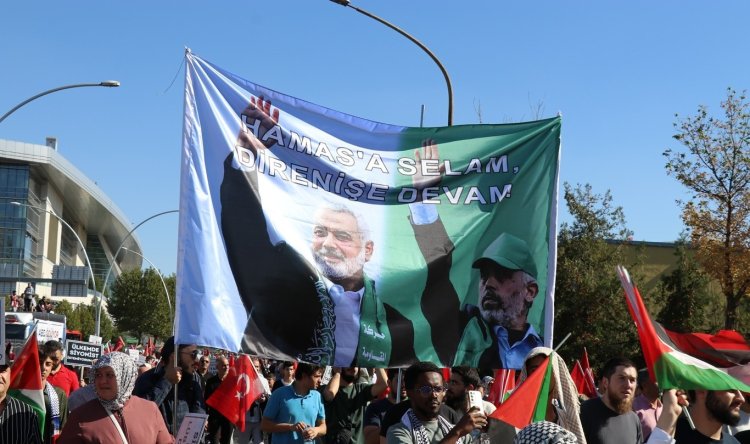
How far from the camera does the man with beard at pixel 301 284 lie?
7.57 meters

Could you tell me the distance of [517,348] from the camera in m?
8.07

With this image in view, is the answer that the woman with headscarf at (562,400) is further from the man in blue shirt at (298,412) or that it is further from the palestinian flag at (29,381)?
the palestinian flag at (29,381)

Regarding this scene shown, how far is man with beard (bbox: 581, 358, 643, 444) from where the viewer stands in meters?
6.56

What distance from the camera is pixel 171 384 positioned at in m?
8.48

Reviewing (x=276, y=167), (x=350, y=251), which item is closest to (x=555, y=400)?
(x=350, y=251)

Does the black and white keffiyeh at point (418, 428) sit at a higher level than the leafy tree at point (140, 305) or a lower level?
lower

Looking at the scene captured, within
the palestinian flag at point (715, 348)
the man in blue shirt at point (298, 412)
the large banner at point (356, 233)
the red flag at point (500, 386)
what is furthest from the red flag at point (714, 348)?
the man in blue shirt at point (298, 412)

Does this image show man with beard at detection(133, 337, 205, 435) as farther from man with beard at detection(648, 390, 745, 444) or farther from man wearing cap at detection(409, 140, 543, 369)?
man with beard at detection(648, 390, 745, 444)

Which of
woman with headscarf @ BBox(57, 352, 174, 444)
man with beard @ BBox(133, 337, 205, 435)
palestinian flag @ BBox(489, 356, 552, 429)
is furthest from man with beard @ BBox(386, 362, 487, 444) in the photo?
man with beard @ BBox(133, 337, 205, 435)

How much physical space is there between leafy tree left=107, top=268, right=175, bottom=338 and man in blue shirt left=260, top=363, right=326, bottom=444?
77.6 metres

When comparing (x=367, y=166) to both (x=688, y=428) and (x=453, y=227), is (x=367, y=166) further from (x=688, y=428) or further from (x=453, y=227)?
(x=688, y=428)

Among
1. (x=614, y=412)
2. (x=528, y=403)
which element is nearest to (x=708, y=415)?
(x=614, y=412)

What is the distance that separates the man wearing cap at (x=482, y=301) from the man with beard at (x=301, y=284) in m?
0.31

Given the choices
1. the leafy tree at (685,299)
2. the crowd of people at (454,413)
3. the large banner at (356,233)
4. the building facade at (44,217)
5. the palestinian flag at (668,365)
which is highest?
the building facade at (44,217)
